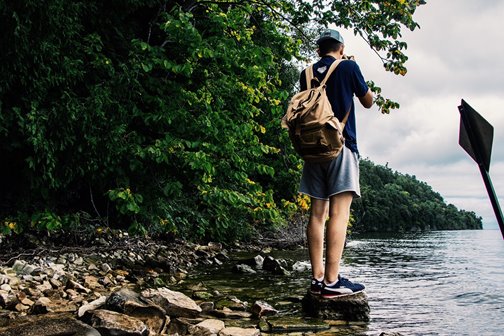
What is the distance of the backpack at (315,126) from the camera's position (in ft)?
13.3

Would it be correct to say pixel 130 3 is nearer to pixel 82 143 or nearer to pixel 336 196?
pixel 82 143

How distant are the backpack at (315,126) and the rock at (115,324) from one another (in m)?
1.97

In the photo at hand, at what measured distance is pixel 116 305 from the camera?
386 centimetres

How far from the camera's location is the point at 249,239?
1691 centimetres

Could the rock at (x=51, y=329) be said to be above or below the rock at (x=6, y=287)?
above

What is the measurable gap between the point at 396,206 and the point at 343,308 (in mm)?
85015

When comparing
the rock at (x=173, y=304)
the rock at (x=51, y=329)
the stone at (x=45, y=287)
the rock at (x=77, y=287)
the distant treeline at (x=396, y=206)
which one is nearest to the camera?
the rock at (x=51, y=329)

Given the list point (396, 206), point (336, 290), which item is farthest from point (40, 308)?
point (396, 206)

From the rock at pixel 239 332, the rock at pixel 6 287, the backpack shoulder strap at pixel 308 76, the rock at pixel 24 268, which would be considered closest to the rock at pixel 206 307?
the rock at pixel 239 332

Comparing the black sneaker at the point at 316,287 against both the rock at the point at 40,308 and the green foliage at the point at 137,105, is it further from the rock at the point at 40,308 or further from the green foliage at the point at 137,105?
the green foliage at the point at 137,105

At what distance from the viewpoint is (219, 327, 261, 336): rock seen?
11.3 ft

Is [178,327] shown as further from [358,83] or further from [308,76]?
[358,83]

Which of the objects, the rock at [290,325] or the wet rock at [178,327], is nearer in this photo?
the wet rock at [178,327]

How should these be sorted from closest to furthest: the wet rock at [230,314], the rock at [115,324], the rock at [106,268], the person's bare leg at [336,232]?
the rock at [115,324], the wet rock at [230,314], the person's bare leg at [336,232], the rock at [106,268]
